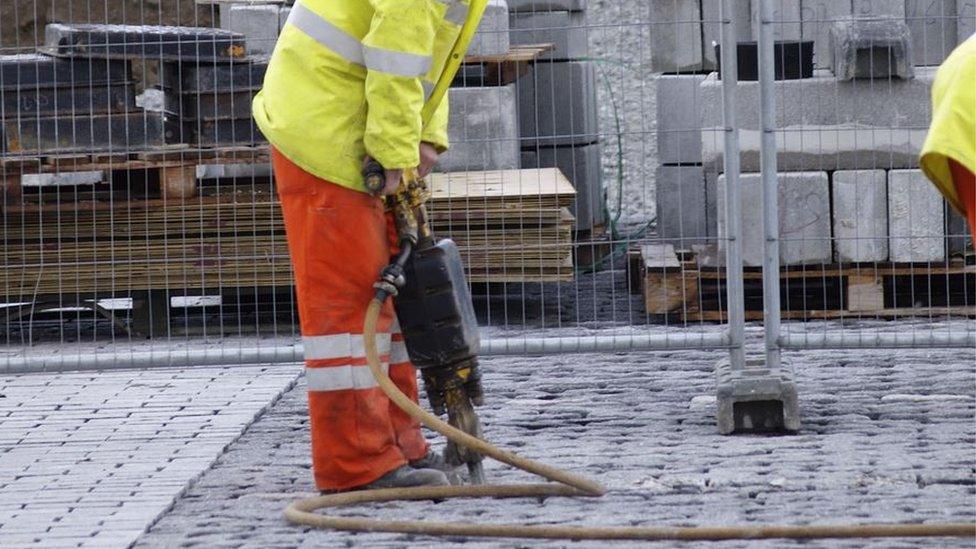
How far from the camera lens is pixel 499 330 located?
903 cm

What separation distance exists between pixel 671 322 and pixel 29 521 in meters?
4.84

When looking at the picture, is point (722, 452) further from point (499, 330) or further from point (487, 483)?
point (499, 330)

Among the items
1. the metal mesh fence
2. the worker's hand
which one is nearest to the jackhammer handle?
the worker's hand

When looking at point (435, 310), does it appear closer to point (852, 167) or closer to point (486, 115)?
point (852, 167)

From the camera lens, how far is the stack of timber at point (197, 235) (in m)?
8.97

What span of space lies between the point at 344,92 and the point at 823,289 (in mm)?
4355

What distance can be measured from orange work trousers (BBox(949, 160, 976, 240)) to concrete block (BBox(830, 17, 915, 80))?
15.1 feet

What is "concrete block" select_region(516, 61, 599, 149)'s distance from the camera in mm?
10805

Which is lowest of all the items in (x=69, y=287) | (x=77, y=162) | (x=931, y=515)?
(x=931, y=515)

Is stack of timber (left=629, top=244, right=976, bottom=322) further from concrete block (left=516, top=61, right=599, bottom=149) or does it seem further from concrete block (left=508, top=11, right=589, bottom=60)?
concrete block (left=508, top=11, right=589, bottom=60)

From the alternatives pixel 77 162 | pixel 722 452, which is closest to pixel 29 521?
pixel 722 452

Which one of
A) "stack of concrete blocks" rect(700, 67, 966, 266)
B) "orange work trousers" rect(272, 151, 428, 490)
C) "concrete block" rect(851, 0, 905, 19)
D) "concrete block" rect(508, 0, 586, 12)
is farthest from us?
"concrete block" rect(508, 0, 586, 12)

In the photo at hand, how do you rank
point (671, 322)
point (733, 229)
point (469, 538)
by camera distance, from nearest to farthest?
point (469, 538), point (733, 229), point (671, 322)

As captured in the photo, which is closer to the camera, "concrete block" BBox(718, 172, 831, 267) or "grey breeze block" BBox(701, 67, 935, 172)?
"grey breeze block" BBox(701, 67, 935, 172)
